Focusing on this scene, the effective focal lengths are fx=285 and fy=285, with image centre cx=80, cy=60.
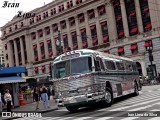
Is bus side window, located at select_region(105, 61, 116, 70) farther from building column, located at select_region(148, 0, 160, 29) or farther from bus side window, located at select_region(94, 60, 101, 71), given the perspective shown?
building column, located at select_region(148, 0, 160, 29)

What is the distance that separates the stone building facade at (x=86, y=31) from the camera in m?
57.2

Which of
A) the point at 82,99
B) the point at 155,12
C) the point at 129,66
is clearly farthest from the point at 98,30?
the point at 82,99

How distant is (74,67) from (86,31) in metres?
52.4

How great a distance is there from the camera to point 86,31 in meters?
69.1

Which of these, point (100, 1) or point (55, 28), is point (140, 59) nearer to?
point (100, 1)

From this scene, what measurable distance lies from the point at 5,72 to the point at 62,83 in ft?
38.1

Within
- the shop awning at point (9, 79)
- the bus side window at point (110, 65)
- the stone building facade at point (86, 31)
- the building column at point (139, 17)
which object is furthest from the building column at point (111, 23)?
the bus side window at point (110, 65)

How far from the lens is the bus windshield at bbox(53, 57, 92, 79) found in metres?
17.0

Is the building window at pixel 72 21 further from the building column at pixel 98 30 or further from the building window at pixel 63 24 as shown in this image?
the building column at pixel 98 30

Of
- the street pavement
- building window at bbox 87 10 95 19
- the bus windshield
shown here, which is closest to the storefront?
the street pavement

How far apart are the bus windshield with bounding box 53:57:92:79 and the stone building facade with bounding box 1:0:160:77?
32.9 meters

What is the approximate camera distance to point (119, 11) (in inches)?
2474

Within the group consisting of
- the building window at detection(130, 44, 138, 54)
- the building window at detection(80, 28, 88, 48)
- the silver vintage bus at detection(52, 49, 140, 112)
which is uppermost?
the building window at detection(80, 28, 88, 48)

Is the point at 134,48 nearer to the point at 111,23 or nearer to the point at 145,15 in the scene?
the point at 145,15
